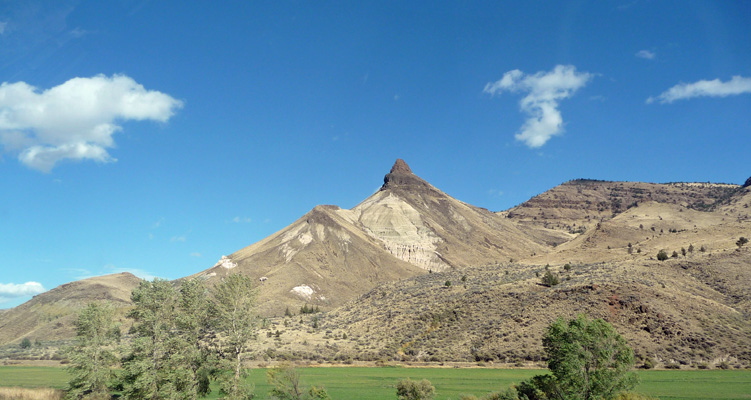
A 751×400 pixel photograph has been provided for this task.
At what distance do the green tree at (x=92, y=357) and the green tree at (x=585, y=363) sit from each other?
30857mm

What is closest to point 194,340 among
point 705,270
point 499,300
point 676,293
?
point 499,300

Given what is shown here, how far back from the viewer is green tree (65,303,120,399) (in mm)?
37500

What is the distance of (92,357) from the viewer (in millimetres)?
38156

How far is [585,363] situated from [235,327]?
842 inches

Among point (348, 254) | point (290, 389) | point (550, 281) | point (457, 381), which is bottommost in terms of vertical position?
point (457, 381)

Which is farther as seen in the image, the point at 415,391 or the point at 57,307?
the point at 57,307

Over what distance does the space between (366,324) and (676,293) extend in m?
41.4

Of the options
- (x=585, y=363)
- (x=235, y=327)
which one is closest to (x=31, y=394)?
(x=235, y=327)

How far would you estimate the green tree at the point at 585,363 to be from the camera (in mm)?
24656

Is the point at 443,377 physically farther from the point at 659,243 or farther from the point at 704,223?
the point at 704,223

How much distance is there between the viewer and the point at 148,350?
3359 centimetres

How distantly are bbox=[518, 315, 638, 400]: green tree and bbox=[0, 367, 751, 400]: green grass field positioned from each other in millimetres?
7875

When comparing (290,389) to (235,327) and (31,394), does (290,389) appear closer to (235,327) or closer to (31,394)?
(235,327)

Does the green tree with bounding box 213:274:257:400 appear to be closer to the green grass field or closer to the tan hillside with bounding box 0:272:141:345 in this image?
the green grass field
